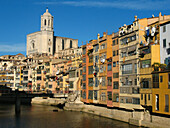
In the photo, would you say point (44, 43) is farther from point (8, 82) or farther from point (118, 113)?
point (118, 113)

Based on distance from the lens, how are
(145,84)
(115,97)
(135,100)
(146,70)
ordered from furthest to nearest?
(115,97) → (135,100) → (145,84) → (146,70)

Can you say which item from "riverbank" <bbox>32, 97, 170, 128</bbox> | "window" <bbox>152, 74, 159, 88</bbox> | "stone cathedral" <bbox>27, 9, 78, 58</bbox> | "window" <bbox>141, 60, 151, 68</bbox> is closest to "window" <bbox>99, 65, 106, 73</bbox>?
"riverbank" <bbox>32, 97, 170, 128</bbox>

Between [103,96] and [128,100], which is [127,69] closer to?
[128,100]

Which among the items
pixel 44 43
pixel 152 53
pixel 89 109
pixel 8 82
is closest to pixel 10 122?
pixel 89 109

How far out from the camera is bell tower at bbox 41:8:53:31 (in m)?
178

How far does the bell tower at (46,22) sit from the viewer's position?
17850 cm

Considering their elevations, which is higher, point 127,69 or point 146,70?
point 127,69

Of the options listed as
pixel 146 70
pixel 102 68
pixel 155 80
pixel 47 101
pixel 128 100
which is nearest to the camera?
pixel 155 80

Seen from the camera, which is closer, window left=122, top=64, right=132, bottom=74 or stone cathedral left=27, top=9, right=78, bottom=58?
window left=122, top=64, right=132, bottom=74

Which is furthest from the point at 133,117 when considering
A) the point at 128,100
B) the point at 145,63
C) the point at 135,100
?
the point at 145,63

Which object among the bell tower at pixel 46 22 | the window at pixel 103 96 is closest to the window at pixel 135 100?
the window at pixel 103 96

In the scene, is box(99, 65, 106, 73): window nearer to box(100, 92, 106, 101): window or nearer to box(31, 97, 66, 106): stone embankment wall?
box(100, 92, 106, 101): window

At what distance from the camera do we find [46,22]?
17888 centimetres

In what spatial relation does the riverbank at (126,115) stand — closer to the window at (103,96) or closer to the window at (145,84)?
the window at (103,96)
